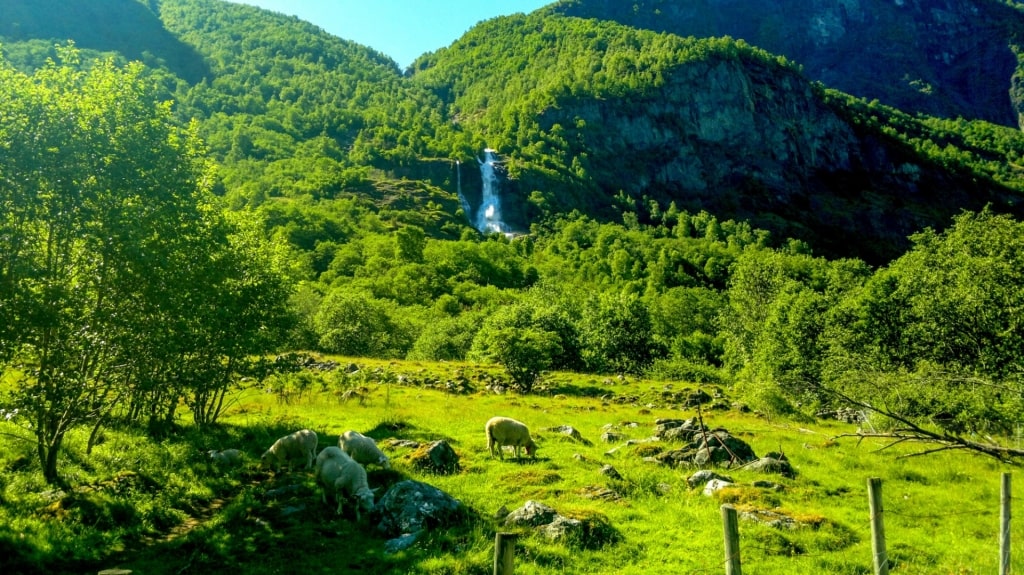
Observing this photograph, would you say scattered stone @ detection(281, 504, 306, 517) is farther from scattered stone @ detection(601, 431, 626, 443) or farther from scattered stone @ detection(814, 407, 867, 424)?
scattered stone @ detection(814, 407, 867, 424)

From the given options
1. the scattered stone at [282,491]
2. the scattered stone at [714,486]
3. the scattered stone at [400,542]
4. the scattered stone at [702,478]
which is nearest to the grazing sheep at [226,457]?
the scattered stone at [282,491]

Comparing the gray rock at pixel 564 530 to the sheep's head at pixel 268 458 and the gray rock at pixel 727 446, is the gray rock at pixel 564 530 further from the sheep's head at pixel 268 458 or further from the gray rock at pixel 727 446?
the sheep's head at pixel 268 458

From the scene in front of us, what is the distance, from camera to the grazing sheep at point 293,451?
1709cm

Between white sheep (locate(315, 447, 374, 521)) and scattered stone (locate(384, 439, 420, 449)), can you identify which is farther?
scattered stone (locate(384, 439, 420, 449))

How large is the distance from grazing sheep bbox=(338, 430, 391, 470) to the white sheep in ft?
7.32

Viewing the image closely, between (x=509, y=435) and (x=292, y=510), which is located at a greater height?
(x=509, y=435)

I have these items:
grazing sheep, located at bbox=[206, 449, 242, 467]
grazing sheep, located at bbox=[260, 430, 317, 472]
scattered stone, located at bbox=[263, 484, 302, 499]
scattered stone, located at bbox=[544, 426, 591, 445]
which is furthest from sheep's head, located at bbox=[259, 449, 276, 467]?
scattered stone, located at bbox=[544, 426, 591, 445]

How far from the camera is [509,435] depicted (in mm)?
19062

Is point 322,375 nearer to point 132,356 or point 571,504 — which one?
point 132,356

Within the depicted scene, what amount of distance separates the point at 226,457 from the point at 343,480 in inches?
227

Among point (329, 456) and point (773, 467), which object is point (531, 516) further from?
point (773, 467)

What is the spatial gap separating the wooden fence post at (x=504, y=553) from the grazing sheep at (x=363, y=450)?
1085cm

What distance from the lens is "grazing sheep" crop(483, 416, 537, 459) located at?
19.0 meters

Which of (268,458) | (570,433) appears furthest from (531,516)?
(570,433)
